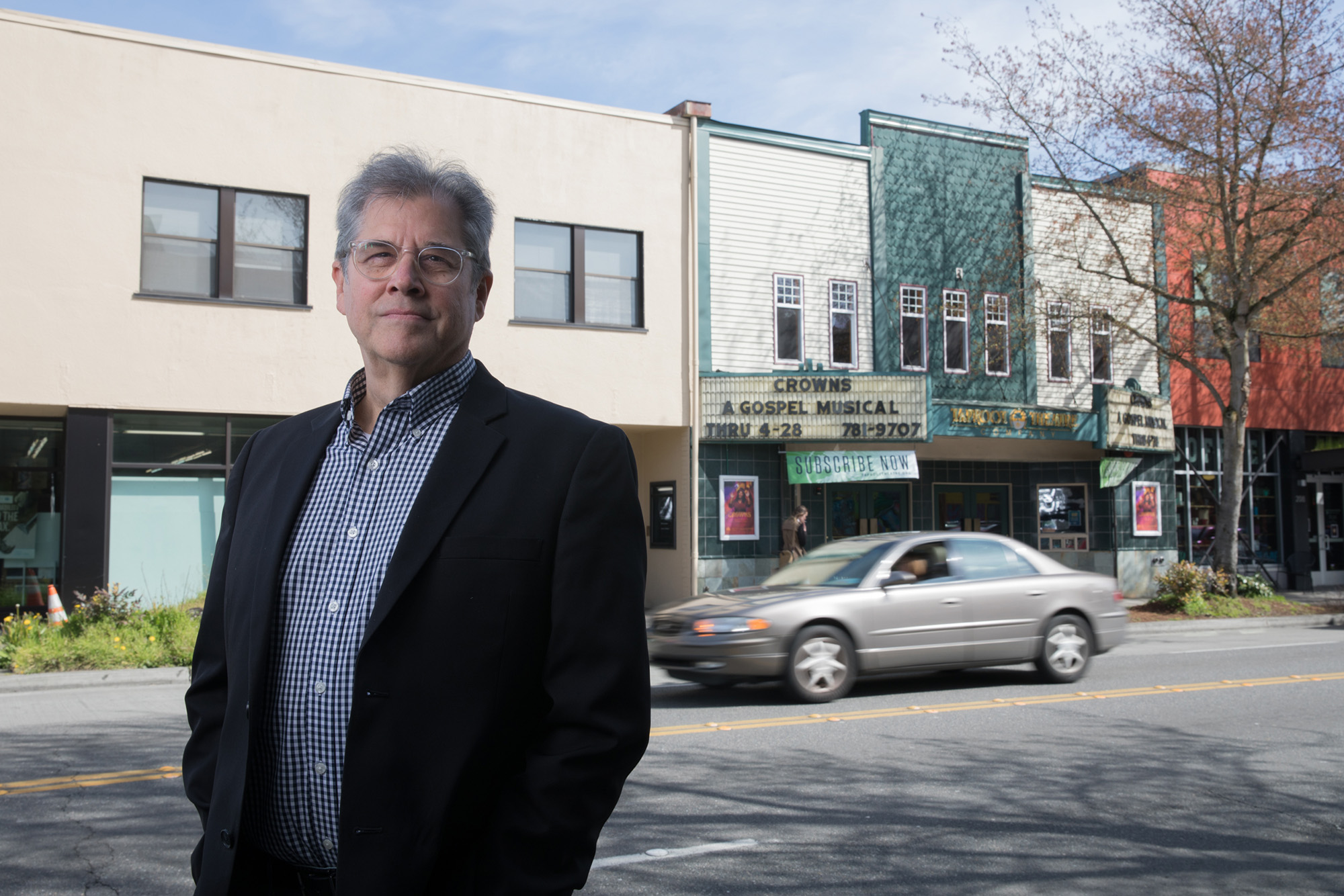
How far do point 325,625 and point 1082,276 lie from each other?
926 inches

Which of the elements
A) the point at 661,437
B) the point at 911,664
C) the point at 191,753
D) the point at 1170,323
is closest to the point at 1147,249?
the point at 1170,323

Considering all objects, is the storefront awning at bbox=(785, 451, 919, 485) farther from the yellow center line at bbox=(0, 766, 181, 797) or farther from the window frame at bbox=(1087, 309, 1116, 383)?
the yellow center line at bbox=(0, 766, 181, 797)

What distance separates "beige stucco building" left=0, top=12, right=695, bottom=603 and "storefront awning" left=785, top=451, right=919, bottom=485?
431cm

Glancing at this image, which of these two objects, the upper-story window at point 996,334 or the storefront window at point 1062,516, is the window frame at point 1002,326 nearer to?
the upper-story window at point 996,334

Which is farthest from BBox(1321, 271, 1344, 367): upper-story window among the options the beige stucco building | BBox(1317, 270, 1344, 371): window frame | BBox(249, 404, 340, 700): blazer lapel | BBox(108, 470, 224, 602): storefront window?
BBox(249, 404, 340, 700): blazer lapel

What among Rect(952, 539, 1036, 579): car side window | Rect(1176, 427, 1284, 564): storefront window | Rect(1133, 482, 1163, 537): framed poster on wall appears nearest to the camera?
Rect(952, 539, 1036, 579): car side window

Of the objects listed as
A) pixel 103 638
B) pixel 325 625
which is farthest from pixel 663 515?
pixel 325 625

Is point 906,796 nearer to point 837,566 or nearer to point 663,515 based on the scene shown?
point 837,566

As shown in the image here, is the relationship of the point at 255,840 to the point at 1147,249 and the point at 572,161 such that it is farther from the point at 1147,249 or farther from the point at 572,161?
the point at 1147,249

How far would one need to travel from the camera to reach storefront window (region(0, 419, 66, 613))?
15711 mm

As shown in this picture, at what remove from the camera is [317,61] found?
55.7 ft

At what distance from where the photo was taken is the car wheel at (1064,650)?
37.7 feet

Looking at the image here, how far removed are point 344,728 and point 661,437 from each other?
1835 cm

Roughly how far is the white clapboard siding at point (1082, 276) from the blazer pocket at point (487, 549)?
70.9 feet
